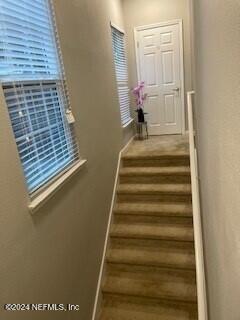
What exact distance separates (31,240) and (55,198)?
1.15ft

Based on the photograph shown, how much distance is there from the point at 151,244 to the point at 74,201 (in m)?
1.28

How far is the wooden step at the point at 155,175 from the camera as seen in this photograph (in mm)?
3249

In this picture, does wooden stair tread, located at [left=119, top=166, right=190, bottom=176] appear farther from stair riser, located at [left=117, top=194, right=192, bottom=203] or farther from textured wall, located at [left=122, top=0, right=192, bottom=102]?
textured wall, located at [left=122, top=0, right=192, bottom=102]

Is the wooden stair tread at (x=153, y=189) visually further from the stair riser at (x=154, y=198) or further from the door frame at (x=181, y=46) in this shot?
the door frame at (x=181, y=46)

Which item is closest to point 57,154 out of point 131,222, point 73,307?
point 73,307

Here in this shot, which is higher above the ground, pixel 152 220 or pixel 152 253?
pixel 152 220

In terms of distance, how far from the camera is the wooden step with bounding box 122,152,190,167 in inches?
135

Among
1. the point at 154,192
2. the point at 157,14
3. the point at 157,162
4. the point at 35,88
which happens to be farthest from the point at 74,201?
the point at 157,14

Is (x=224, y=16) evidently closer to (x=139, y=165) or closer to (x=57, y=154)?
(x=57, y=154)

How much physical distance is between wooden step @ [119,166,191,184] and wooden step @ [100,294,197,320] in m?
1.43

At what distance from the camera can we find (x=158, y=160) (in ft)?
11.6

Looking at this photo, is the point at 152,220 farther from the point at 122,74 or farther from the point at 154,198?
the point at 122,74

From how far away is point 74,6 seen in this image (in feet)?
7.11

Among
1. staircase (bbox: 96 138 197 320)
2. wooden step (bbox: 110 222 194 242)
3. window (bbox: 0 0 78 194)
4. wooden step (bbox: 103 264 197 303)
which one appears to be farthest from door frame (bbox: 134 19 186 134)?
window (bbox: 0 0 78 194)
